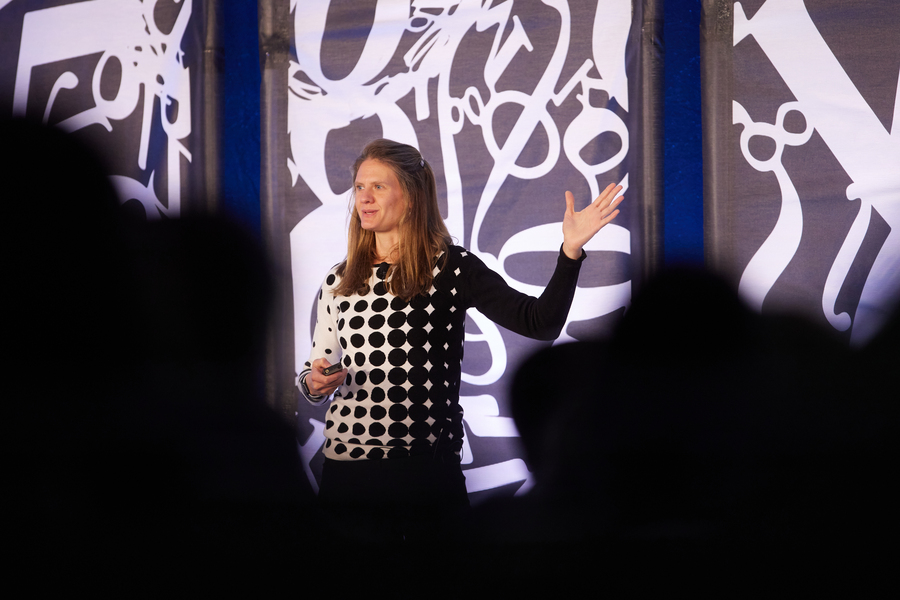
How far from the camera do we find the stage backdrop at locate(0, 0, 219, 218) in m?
2.19

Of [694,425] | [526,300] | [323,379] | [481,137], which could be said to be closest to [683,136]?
[481,137]

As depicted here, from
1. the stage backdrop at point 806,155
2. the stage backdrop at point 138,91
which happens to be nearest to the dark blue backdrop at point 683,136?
the stage backdrop at point 806,155

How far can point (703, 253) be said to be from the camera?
1.93 metres

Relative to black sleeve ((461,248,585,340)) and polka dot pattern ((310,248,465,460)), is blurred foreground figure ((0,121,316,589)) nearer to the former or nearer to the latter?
polka dot pattern ((310,248,465,460))

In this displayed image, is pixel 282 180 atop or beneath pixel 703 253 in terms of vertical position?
atop

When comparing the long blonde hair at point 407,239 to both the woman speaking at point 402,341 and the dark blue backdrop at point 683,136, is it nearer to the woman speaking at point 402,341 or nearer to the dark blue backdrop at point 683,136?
the woman speaking at point 402,341

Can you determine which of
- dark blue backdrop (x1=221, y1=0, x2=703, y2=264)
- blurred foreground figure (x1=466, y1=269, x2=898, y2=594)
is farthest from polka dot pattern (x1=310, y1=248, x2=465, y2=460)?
dark blue backdrop (x1=221, y1=0, x2=703, y2=264)

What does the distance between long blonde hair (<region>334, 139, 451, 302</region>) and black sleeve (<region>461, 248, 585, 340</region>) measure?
0.09 meters

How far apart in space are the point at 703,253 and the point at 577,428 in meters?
0.69

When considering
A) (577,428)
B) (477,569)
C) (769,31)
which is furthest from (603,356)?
(477,569)

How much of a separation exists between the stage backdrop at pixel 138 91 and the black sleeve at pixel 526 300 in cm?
131

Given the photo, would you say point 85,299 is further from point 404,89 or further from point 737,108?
point 737,108

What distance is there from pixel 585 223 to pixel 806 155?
1094mm

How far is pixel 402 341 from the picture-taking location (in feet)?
4.13
